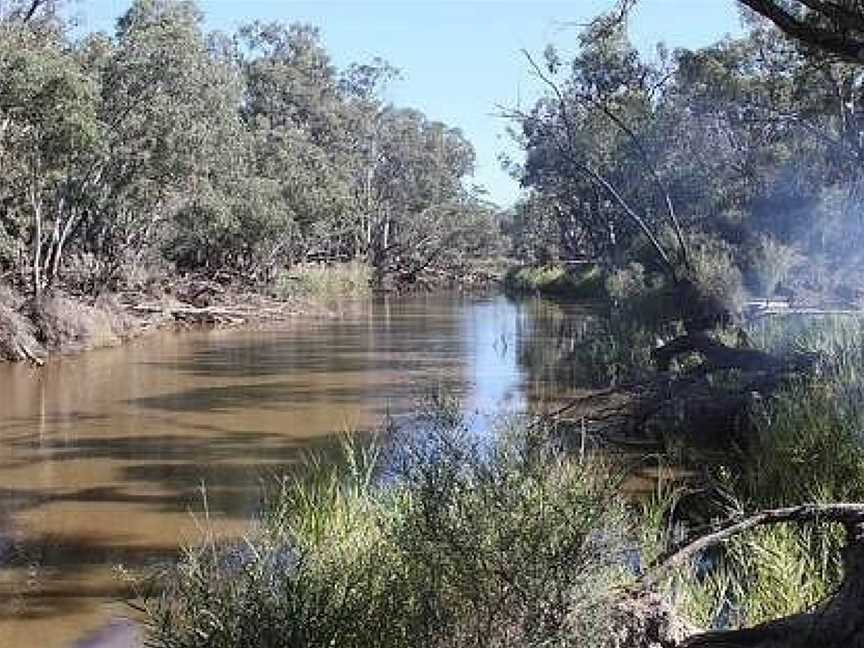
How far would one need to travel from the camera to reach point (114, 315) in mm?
30266

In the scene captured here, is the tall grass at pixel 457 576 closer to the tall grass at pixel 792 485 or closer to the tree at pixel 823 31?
the tall grass at pixel 792 485

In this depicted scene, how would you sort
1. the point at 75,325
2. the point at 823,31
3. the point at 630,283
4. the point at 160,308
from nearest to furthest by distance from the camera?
1. the point at 823,31
2. the point at 75,325
3. the point at 630,283
4. the point at 160,308

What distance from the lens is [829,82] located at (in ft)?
80.8

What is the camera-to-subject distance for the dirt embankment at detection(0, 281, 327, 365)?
24.3 meters

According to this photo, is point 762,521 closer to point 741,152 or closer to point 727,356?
point 727,356

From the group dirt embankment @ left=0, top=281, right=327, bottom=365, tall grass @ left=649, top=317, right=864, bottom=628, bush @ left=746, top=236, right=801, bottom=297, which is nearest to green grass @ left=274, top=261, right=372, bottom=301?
dirt embankment @ left=0, top=281, right=327, bottom=365

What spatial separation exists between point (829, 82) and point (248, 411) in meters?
15.3

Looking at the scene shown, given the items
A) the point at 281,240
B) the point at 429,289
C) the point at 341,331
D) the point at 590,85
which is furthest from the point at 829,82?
the point at 429,289

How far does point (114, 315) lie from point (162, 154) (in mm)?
4818

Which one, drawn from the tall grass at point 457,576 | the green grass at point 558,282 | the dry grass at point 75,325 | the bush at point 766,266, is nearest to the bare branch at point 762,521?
the tall grass at point 457,576

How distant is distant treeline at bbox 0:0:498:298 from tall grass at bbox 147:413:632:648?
18827mm

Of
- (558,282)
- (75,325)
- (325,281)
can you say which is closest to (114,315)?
(75,325)

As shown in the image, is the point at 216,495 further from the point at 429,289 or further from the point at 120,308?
the point at 429,289

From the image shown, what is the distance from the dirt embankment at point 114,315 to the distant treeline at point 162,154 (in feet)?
2.78
